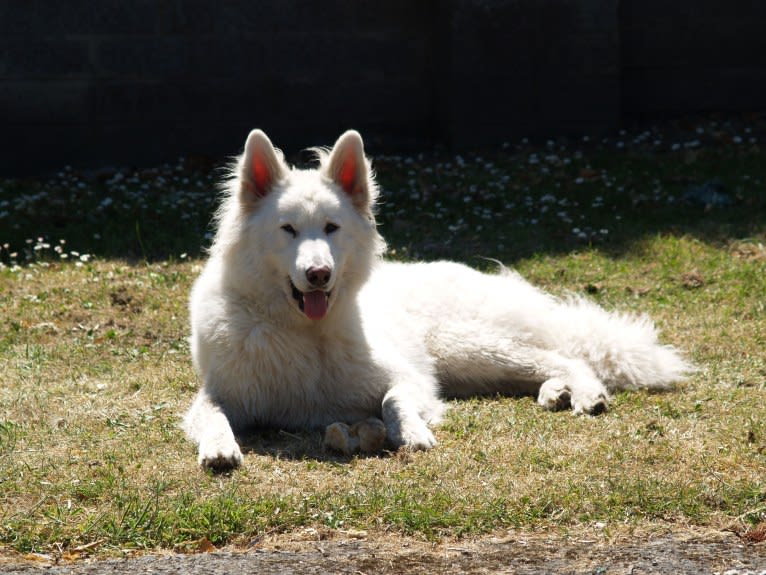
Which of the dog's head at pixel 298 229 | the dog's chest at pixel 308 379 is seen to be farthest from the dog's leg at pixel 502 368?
the dog's head at pixel 298 229

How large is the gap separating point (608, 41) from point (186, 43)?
185 inches

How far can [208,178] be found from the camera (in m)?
11.5

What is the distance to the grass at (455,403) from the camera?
4152 mm

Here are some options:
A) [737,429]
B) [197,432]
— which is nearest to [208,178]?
[197,432]

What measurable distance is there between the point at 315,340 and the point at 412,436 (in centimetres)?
79

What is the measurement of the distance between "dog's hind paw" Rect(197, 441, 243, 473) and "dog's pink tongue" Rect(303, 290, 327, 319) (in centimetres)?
85

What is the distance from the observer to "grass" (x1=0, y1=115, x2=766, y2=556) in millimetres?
4152

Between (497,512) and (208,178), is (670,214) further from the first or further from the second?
(497,512)

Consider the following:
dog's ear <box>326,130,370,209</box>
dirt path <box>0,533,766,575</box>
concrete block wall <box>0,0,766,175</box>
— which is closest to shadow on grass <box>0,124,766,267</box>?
concrete block wall <box>0,0,766,175</box>

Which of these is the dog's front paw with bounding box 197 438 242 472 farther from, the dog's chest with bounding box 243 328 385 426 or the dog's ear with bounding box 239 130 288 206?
the dog's ear with bounding box 239 130 288 206

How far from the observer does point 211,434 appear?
4898mm

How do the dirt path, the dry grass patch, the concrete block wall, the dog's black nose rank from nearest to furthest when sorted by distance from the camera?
the dirt path
the dry grass patch
the dog's black nose
the concrete block wall

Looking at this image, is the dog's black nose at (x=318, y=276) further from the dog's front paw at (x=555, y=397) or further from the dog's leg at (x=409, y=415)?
the dog's front paw at (x=555, y=397)

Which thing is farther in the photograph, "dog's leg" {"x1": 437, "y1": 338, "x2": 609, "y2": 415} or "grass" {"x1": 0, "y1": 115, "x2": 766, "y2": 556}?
"dog's leg" {"x1": 437, "y1": 338, "x2": 609, "y2": 415}
